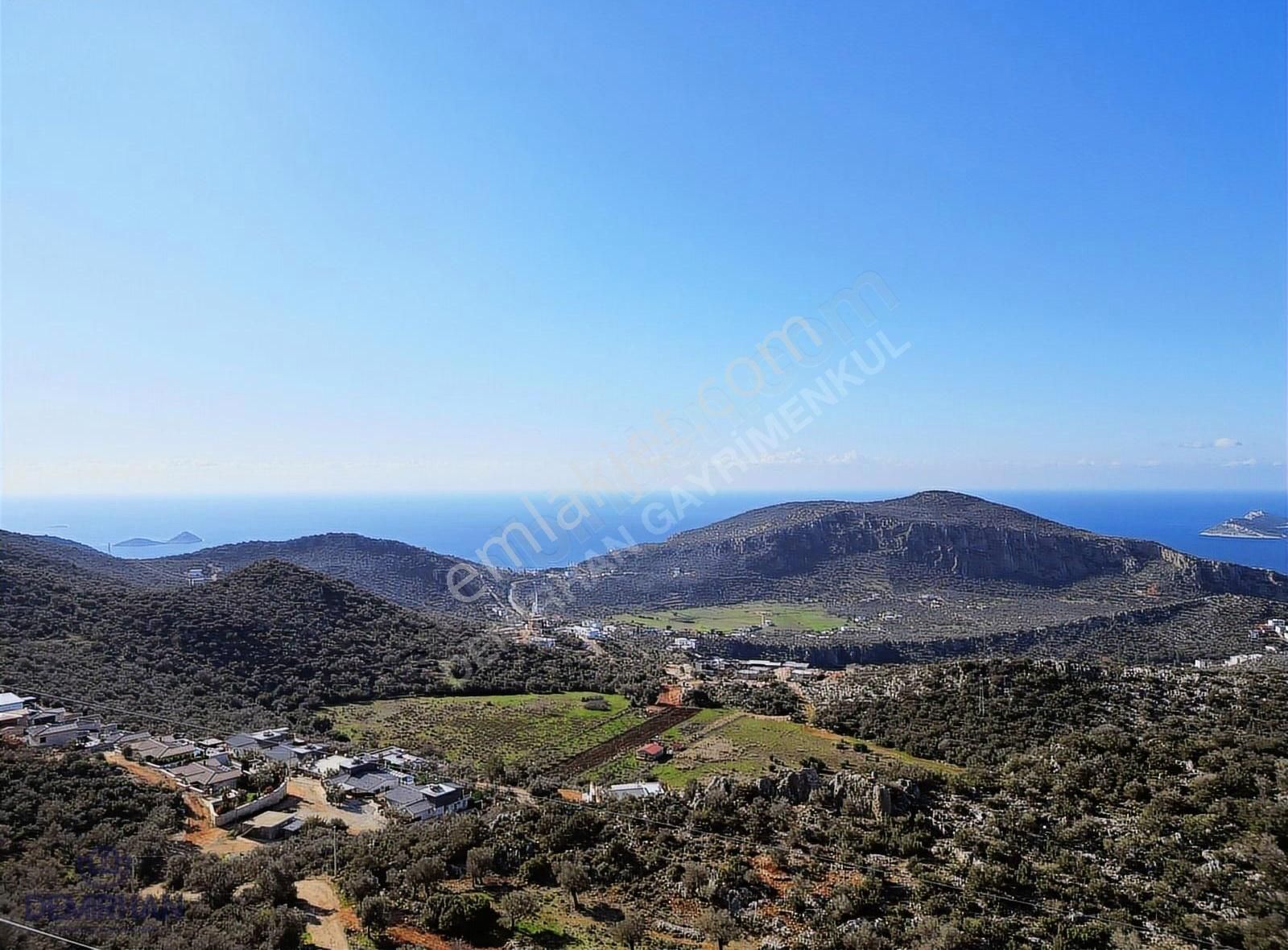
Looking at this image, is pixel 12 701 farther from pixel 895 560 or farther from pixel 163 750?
pixel 895 560

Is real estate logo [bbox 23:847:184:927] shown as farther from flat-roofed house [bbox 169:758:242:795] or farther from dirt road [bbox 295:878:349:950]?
flat-roofed house [bbox 169:758:242:795]

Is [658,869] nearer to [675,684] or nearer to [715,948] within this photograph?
[715,948]

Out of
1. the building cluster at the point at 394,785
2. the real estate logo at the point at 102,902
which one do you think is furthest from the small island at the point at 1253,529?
the real estate logo at the point at 102,902

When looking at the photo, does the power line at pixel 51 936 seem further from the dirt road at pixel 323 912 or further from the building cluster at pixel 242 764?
the building cluster at pixel 242 764

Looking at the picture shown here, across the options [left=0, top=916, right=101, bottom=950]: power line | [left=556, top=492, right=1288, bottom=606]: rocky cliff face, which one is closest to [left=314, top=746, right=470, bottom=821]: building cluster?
[left=0, top=916, right=101, bottom=950]: power line

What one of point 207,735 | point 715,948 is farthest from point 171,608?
point 715,948
